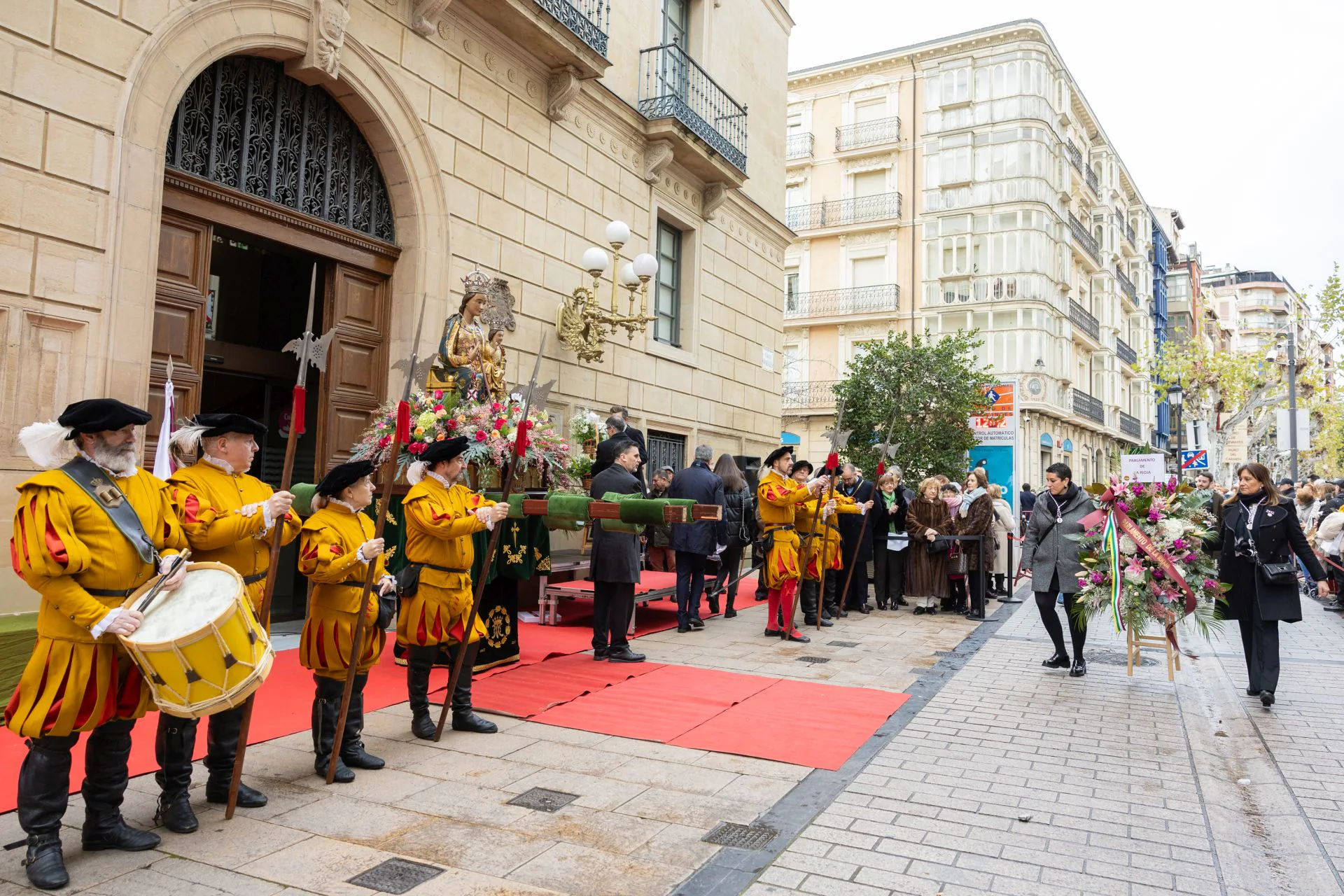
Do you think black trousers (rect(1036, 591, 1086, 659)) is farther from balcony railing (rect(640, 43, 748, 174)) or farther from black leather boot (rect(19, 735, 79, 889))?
balcony railing (rect(640, 43, 748, 174))

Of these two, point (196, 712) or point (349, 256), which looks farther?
point (349, 256)

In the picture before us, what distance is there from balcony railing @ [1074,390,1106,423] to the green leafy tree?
53.8 feet

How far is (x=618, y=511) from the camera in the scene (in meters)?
6.35

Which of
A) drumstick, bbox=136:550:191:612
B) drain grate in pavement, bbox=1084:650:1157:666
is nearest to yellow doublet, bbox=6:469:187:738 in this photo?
drumstick, bbox=136:550:191:612

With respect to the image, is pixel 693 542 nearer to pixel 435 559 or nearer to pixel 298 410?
pixel 435 559

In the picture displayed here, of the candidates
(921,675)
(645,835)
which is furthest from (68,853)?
(921,675)

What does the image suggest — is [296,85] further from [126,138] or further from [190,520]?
[190,520]

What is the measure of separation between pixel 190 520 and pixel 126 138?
449 cm

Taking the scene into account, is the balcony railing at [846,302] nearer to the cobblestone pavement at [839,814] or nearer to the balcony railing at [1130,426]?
the balcony railing at [1130,426]

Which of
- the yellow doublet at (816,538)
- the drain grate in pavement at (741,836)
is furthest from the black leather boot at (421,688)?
the yellow doublet at (816,538)

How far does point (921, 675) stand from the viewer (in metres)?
7.86

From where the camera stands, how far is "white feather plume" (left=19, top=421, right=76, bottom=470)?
11.8 feet

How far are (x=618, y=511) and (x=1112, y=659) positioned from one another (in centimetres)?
569

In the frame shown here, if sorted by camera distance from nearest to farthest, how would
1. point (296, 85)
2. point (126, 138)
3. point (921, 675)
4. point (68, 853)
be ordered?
point (68, 853)
point (126, 138)
point (921, 675)
point (296, 85)
